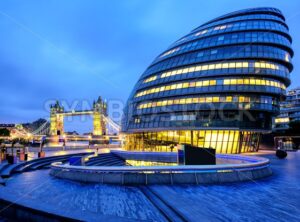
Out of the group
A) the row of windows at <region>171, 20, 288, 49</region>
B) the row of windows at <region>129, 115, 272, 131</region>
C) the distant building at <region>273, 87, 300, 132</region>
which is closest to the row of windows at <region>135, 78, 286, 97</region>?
the row of windows at <region>129, 115, 272, 131</region>

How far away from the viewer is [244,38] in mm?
51844

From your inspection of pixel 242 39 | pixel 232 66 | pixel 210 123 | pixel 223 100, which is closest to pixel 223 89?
pixel 223 100

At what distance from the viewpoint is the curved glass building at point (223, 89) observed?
161 feet

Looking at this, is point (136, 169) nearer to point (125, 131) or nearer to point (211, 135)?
point (211, 135)

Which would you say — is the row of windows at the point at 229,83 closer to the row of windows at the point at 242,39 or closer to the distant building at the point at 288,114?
the row of windows at the point at 242,39

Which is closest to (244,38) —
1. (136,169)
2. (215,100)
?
(215,100)

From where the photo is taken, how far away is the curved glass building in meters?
49.1

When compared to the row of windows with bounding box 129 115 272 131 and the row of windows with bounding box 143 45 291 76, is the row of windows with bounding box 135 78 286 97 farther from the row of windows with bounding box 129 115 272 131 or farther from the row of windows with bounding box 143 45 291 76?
the row of windows with bounding box 129 115 272 131

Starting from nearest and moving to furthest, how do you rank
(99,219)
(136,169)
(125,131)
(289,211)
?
1. (99,219)
2. (289,211)
3. (136,169)
4. (125,131)

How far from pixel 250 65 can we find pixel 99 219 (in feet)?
162

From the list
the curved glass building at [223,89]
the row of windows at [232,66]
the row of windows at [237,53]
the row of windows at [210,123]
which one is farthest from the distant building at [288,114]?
the row of windows at [232,66]

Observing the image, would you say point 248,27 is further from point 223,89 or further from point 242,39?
point 223,89

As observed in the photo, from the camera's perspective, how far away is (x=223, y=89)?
160ft

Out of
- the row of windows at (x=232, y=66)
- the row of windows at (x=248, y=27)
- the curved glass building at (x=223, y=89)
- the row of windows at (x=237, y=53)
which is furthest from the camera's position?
the row of windows at (x=248, y=27)
